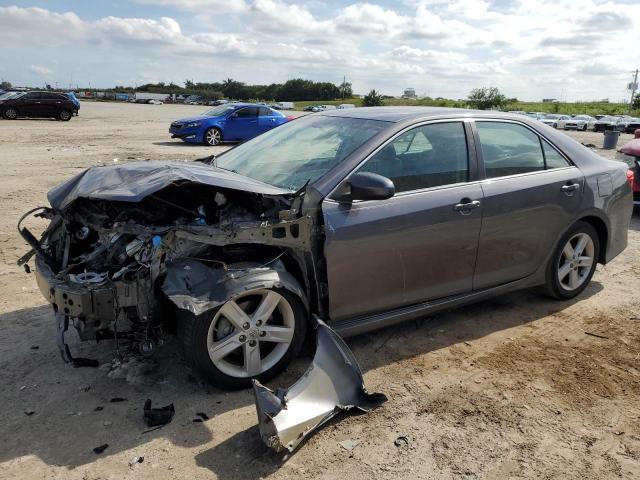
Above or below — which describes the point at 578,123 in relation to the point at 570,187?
below

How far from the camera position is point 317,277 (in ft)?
11.7

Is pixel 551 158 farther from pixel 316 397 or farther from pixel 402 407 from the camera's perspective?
pixel 316 397

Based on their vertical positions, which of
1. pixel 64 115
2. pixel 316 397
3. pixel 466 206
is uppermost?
pixel 466 206

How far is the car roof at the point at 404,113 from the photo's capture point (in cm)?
415

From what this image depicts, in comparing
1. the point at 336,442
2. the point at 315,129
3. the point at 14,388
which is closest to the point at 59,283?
the point at 14,388

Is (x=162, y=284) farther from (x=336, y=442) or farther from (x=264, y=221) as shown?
(x=336, y=442)

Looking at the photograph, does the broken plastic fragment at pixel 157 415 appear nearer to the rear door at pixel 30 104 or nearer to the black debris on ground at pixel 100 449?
the black debris on ground at pixel 100 449

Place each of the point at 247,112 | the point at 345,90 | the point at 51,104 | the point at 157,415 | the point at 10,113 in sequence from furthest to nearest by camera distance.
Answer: the point at 345,90
the point at 51,104
the point at 10,113
the point at 247,112
the point at 157,415

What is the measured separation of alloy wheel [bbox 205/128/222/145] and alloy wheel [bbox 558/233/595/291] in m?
15.5

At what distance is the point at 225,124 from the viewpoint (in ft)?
62.4

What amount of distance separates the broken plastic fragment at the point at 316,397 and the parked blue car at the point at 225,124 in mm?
15347

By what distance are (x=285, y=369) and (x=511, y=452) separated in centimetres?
146

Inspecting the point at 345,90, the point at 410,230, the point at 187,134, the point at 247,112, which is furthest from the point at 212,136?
the point at 345,90

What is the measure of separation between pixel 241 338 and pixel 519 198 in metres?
2.47
